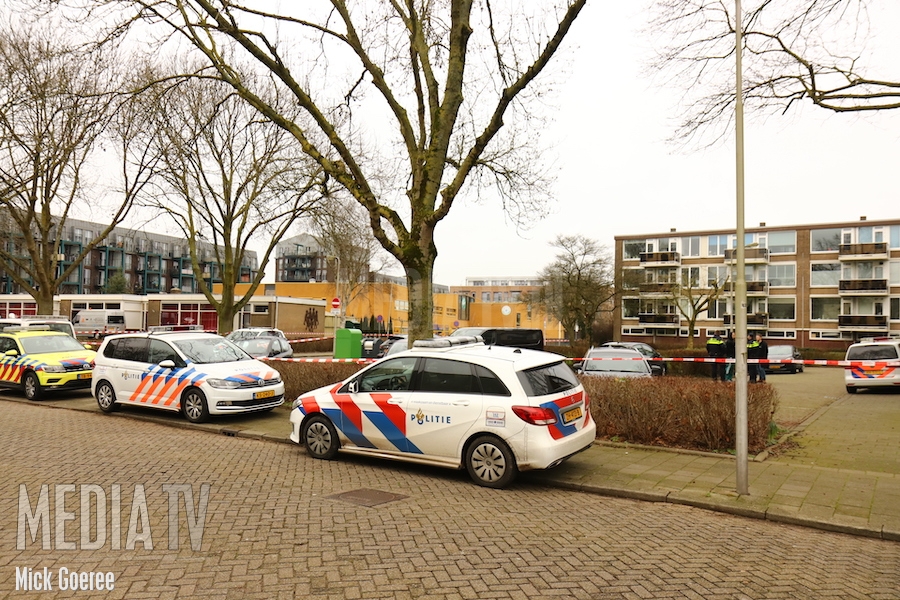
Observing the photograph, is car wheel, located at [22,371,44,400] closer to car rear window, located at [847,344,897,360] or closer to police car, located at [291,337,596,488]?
police car, located at [291,337,596,488]

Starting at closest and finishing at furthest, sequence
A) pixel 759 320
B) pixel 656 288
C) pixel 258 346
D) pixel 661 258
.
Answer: pixel 258 346
pixel 759 320
pixel 656 288
pixel 661 258

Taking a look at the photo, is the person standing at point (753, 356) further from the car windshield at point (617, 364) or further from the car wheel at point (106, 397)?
the car wheel at point (106, 397)

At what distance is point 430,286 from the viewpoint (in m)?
11.6

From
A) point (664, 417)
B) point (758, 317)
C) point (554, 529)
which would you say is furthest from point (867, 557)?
point (758, 317)

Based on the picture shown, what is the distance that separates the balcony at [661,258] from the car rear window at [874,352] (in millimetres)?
43800

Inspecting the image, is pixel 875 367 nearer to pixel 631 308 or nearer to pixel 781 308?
pixel 781 308

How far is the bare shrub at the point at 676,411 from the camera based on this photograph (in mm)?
8914

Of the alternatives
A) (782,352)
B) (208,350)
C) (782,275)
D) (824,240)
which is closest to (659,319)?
(782,275)

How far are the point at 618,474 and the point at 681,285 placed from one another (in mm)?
46544

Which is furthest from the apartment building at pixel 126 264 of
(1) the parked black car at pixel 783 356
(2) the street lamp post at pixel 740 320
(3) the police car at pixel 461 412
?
(2) the street lamp post at pixel 740 320

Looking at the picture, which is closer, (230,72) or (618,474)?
(618,474)

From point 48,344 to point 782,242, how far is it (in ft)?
193

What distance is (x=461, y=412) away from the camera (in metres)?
7.02

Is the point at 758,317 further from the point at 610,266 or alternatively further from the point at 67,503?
the point at 67,503
